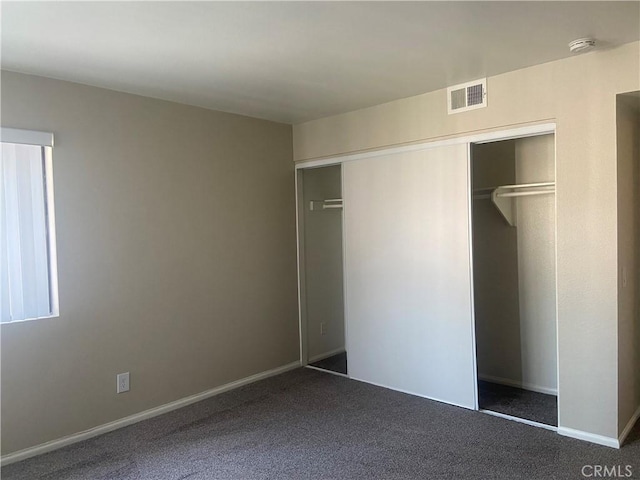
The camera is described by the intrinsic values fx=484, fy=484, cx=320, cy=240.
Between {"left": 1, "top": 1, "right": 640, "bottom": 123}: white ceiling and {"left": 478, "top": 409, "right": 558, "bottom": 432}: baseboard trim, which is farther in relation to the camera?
{"left": 478, "top": 409, "right": 558, "bottom": 432}: baseboard trim

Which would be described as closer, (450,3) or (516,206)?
(450,3)

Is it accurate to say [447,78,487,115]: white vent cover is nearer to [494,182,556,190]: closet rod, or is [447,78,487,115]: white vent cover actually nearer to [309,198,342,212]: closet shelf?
[494,182,556,190]: closet rod

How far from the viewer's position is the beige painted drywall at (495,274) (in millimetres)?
3965

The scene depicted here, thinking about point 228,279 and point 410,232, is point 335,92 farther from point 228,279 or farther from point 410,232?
point 228,279

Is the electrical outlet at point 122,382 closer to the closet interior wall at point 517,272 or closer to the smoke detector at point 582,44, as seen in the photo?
the closet interior wall at point 517,272

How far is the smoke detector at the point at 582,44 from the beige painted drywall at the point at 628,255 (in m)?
0.37

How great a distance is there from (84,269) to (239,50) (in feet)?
5.73

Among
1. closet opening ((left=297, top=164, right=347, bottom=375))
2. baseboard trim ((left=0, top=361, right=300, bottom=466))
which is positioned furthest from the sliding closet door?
baseboard trim ((left=0, top=361, right=300, bottom=466))

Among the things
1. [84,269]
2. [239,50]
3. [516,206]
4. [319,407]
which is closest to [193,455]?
[319,407]

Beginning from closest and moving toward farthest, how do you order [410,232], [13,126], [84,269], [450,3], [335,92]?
[450,3], [13,126], [84,269], [335,92], [410,232]

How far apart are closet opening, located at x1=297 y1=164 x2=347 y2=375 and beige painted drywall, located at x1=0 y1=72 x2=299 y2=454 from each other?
0.20 metres

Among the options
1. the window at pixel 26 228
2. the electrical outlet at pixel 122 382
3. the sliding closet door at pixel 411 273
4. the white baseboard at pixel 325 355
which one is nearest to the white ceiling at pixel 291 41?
the window at pixel 26 228

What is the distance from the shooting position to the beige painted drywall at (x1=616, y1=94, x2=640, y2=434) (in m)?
2.86

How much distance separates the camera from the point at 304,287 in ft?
15.5
